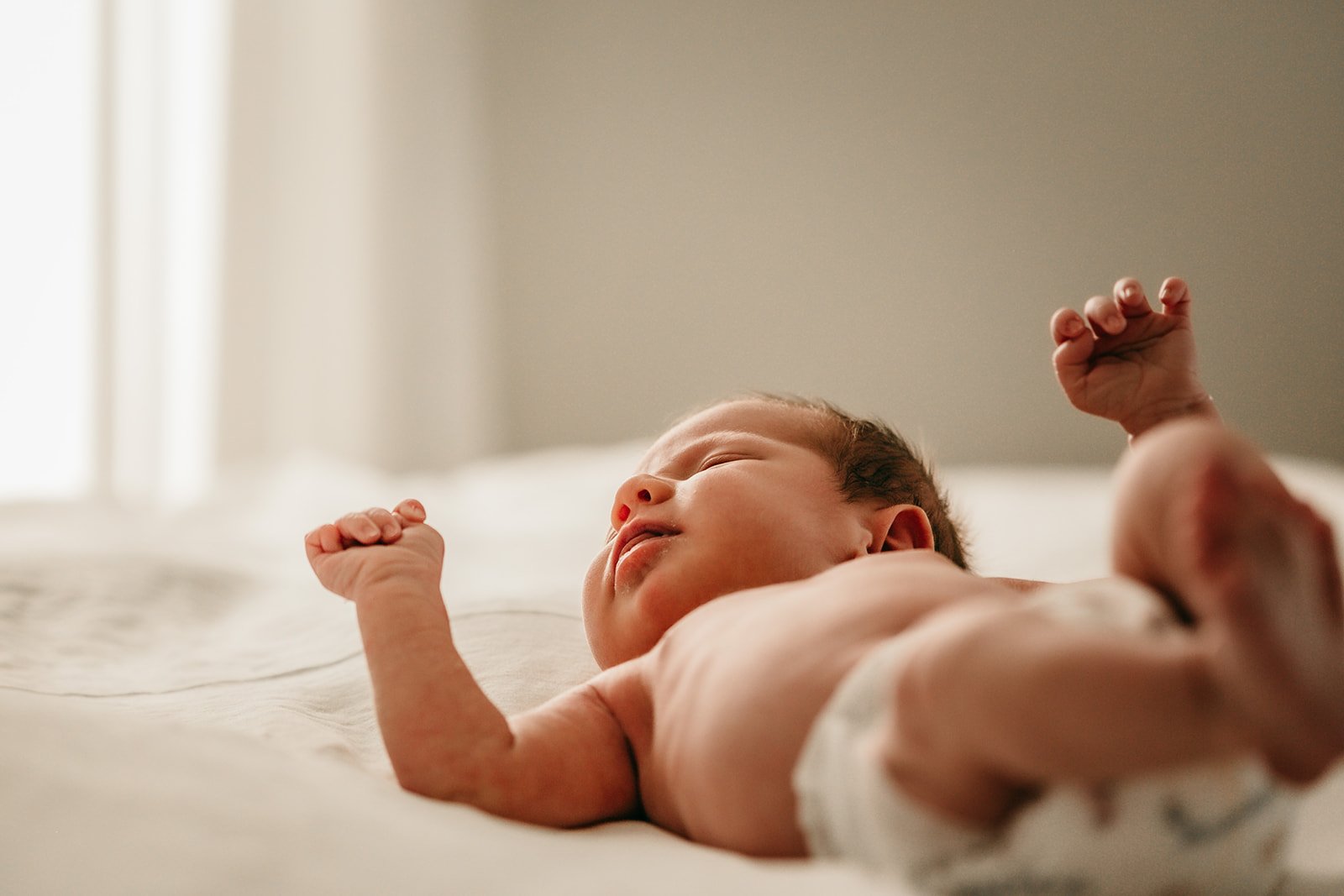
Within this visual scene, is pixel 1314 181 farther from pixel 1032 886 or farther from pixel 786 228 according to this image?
pixel 1032 886

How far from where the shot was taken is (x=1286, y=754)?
1.34 feet

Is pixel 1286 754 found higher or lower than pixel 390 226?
lower

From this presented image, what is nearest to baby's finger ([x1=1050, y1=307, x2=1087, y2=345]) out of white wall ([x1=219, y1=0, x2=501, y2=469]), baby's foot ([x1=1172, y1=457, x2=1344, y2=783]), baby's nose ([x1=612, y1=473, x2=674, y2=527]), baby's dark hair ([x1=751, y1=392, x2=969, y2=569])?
baby's dark hair ([x1=751, y1=392, x2=969, y2=569])

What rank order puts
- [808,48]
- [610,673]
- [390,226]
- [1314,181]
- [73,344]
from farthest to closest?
[390,226]
[808,48]
[73,344]
[1314,181]
[610,673]

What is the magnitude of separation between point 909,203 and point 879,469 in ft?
6.70

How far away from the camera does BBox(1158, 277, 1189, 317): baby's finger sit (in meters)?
0.85

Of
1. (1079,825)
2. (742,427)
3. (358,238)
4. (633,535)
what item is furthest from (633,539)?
(358,238)

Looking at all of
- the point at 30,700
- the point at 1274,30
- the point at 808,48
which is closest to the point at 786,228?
the point at 808,48

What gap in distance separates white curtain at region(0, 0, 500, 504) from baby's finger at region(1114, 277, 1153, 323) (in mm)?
2474

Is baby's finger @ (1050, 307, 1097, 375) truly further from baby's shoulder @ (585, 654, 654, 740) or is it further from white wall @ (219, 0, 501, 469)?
white wall @ (219, 0, 501, 469)

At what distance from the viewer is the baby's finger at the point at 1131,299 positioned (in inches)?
32.1

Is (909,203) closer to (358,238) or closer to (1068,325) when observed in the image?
(358,238)

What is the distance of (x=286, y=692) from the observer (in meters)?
0.89

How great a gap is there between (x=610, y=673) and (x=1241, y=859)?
0.39 m
